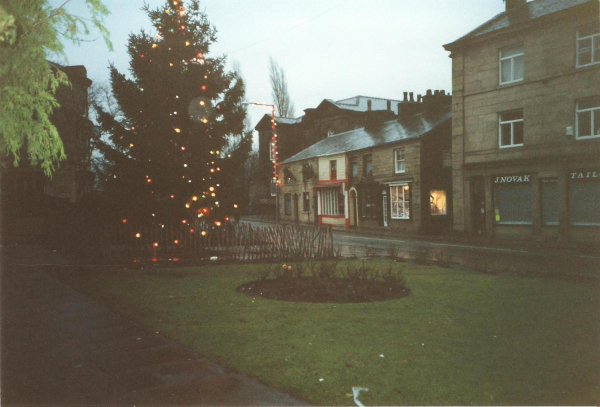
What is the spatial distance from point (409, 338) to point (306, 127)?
2225 inches

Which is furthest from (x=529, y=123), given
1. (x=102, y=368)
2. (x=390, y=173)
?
(x=102, y=368)

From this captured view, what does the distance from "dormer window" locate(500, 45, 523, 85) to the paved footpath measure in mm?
26123

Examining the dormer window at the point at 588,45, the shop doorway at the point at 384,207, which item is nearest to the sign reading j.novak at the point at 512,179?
the dormer window at the point at 588,45

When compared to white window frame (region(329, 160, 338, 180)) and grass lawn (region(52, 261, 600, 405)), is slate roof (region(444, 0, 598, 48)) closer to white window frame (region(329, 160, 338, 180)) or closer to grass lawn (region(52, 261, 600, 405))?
white window frame (region(329, 160, 338, 180))

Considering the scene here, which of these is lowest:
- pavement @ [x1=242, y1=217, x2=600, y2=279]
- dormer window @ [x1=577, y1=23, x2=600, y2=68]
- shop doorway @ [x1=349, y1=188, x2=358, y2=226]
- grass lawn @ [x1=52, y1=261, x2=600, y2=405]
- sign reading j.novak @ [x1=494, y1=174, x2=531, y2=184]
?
pavement @ [x1=242, y1=217, x2=600, y2=279]

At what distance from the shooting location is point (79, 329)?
22.7 ft

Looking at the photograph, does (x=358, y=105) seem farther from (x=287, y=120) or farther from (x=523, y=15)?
(x=523, y=15)

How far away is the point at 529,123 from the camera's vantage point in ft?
86.3

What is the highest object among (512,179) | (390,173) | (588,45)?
(588,45)

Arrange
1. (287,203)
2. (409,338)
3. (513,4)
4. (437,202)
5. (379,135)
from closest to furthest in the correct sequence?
(409,338), (513,4), (437,202), (379,135), (287,203)

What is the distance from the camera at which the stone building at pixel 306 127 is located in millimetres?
55219

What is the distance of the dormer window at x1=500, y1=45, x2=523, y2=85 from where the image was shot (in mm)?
27109

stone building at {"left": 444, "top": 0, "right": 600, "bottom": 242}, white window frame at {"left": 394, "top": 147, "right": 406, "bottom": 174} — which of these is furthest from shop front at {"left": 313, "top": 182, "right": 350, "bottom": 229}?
stone building at {"left": 444, "top": 0, "right": 600, "bottom": 242}

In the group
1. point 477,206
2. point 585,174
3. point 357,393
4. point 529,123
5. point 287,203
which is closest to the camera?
point 357,393
